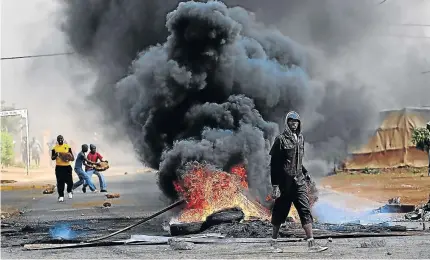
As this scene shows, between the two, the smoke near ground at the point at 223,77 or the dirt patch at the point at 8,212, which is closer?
the smoke near ground at the point at 223,77

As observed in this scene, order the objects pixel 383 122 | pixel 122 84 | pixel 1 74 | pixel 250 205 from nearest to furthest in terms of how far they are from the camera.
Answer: pixel 250 205
pixel 122 84
pixel 383 122
pixel 1 74

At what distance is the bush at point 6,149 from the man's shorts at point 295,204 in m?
14.6

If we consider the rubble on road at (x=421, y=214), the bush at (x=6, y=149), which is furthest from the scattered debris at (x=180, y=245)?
the bush at (x=6, y=149)

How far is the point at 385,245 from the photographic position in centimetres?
893

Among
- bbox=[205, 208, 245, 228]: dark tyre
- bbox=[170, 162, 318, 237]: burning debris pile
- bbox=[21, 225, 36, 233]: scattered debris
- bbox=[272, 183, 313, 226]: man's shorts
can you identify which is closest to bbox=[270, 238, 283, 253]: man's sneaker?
bbox=[272, 183, 313, 226]: man's shorts

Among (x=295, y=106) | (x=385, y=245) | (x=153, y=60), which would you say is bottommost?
(x=385, y=245)

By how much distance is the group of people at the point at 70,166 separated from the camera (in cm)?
1324

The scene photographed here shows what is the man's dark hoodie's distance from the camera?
840cm

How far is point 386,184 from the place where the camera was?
61.8 feet

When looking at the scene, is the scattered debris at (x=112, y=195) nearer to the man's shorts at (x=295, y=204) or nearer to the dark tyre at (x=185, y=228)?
the dark tyre at (x=185, y=228)

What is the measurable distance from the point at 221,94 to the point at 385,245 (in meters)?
5.53

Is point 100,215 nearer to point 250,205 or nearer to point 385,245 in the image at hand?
point 250,205

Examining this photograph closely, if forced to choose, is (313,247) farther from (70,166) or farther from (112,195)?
(112,195)

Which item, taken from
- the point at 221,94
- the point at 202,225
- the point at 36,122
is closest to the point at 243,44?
the point at 221,94
